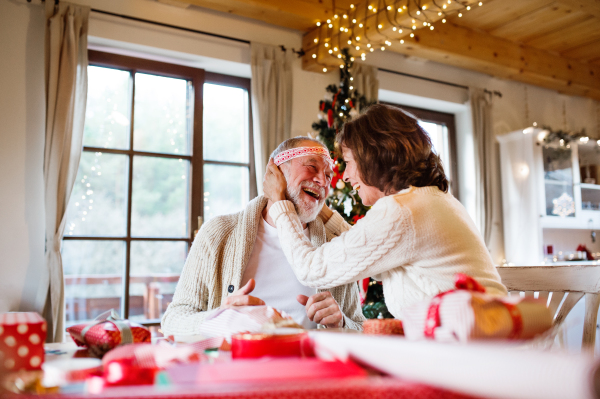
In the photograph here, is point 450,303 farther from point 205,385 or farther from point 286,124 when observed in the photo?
point 286,124

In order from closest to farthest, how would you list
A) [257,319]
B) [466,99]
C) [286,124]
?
[257,319] → [286,124] → [466,99]

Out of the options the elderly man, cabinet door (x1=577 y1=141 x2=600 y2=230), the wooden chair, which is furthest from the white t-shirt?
cabinet door (x1=577 y1=141 x2=600 y2=230)

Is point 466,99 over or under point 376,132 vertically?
over

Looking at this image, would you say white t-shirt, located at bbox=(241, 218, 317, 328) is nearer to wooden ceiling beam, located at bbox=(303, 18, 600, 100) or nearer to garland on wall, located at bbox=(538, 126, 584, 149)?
wooden ceiling beam, located at bbox=(303, 18, 600, 100)

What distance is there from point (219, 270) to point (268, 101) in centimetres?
253

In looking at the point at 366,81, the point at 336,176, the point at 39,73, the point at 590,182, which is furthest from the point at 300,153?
the point at 590,182

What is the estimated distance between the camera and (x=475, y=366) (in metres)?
0.40

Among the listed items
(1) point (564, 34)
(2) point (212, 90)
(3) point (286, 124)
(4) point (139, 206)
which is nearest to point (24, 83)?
(4) point (139, 206)

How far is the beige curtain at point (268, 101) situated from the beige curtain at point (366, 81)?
2.17 feet

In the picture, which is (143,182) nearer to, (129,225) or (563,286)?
(129,225)

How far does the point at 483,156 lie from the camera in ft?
17.1

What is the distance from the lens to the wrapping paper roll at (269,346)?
598mm

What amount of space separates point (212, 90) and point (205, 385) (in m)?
3.99

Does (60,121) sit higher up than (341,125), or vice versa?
(341,125)
